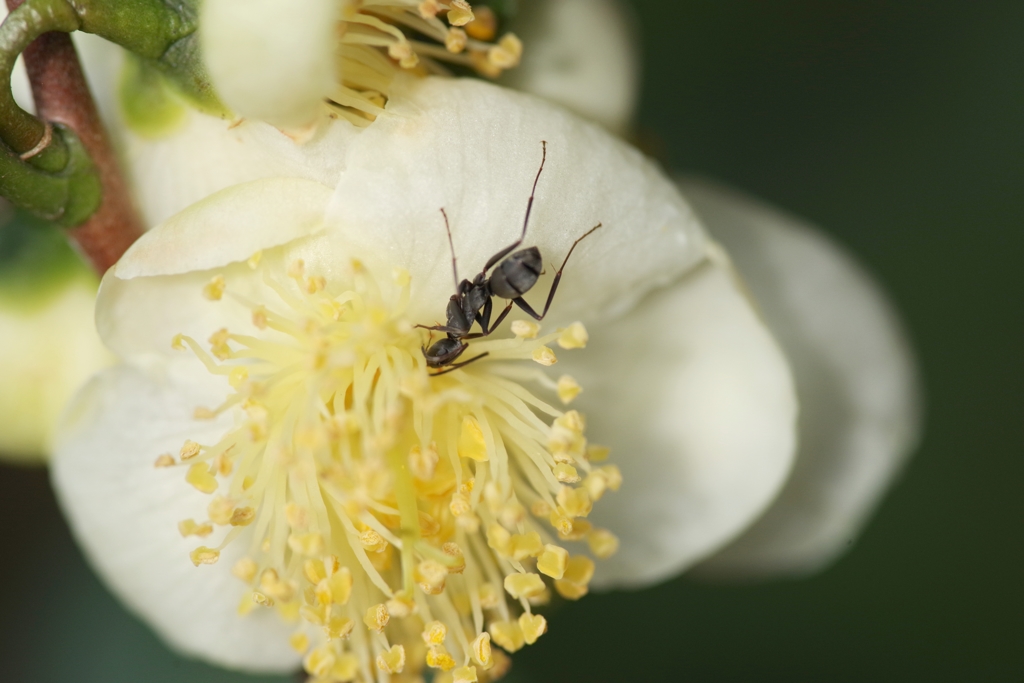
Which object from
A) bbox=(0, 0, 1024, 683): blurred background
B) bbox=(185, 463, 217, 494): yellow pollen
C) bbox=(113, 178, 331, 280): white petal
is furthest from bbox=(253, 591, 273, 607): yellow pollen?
bbox=(0, 0, 1024, 683): blurred background

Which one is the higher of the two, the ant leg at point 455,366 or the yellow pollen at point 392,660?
the ant leg at point 455,366

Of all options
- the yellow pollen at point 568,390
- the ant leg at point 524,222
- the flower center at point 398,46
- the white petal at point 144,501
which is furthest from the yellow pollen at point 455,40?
the white petal at point 144,501

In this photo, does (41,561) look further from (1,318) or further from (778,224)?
(778,224)

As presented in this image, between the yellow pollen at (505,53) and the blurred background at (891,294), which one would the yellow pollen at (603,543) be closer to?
the yellow pollen at (505,53)

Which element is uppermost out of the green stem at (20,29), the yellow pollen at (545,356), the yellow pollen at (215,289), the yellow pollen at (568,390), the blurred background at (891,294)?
the green stem at (20,29)

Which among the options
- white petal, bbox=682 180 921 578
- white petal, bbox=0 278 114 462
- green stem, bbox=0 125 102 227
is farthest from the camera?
white petal, bbox=682 180 921 578

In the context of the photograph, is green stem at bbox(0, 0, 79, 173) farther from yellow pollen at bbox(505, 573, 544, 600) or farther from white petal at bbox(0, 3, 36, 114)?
yellow pollen at bbox(505, 573, 544, 600)

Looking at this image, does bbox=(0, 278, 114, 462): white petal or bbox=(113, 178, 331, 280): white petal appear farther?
bbox=(0, 278, 114, 462): white petal

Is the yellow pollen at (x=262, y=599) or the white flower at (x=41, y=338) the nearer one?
the yellow pollen at (x=262, y=599)

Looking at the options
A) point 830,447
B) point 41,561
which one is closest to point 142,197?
point 830,447
